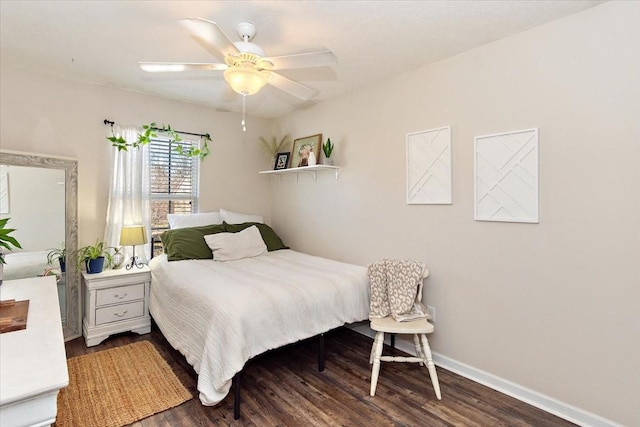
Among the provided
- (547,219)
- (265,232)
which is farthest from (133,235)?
(547,219)

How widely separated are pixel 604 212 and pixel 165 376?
10.0ft

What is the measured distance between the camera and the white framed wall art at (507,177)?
2.22 metres

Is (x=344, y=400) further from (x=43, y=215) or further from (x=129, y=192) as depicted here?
(x=43, y=215)

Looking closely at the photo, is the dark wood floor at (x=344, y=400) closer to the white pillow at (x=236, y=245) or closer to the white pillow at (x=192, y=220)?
the white pillow at (x=236, y=245)

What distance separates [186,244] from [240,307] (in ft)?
5.09

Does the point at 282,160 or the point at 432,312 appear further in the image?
the point at 282,160

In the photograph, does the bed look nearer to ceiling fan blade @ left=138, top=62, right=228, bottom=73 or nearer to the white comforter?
the white comforter

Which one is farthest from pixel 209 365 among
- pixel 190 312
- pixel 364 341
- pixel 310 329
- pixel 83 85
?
pixel 83 85

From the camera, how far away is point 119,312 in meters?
3.16

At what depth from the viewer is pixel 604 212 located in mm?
1955

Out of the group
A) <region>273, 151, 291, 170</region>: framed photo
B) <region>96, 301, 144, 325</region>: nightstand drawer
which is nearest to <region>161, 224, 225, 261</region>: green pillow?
<region>96, 301, 144, 325</region>: nightstand drawer

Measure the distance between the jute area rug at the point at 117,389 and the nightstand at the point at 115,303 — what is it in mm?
277

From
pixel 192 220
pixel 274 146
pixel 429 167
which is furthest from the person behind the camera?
pixel 274 146

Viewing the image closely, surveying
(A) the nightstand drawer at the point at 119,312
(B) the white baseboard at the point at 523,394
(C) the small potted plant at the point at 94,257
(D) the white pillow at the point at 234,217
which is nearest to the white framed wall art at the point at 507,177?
(B) the white baseboard at the point at 523,394
